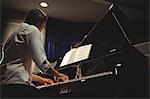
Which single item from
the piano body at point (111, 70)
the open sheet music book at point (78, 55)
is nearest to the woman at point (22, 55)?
the piano body at point (111, 70)

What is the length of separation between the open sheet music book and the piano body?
46 millimetres

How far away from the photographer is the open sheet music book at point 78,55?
102 inches

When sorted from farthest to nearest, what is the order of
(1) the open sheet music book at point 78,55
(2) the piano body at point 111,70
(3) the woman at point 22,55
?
(1) the open sheet music book at point 78,55, (2) the piano body at point 111,70, (3) the woman at point 22,55

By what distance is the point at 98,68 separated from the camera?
2.80 metres

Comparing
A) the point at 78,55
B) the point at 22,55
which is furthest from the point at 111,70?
the point at 22,55

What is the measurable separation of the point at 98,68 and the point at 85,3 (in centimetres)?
178

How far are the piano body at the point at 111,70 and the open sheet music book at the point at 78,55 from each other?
0.05 m

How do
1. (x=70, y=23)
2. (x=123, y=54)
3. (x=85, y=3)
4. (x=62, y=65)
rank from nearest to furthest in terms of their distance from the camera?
1. (x=123, y=54)
2. (x=62, y=65)
3. (x=85, y=3)
4. (x=70, y=23)

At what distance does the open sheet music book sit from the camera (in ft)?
8.50

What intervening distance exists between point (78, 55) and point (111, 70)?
1.56ft

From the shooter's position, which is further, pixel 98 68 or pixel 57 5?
pixel 57 5

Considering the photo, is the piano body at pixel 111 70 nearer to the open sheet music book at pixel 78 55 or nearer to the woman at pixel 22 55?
the open sheet music book at pixel 78 55

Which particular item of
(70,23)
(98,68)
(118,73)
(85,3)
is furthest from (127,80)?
(70,23)

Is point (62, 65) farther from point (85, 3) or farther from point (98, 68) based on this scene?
point (85, 3)
